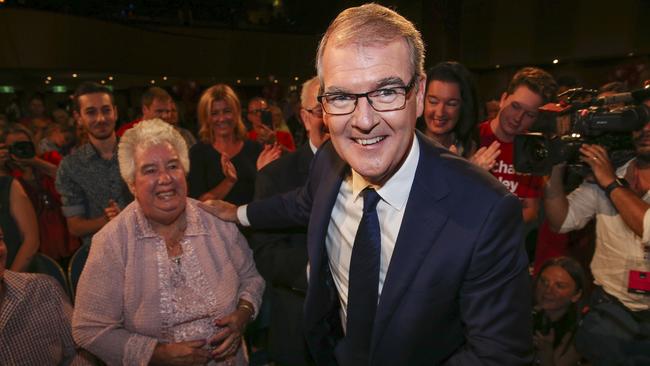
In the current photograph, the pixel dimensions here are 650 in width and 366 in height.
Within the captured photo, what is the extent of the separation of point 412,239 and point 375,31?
1.80ft

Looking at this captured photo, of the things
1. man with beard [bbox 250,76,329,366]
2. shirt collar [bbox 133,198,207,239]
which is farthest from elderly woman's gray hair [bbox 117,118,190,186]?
man with beard [bbox 250,76,329,366]

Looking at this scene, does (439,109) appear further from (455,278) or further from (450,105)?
(455,278)

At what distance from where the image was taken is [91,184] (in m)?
2.98

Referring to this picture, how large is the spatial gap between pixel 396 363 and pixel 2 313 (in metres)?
1.51

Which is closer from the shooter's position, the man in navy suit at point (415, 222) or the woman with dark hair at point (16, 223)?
the man in navy suit at point (415, 222)

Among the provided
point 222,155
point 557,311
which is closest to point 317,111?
point 222,155

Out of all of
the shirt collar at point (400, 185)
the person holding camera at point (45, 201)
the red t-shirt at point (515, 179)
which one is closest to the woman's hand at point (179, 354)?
the shirt collar at point (400, 185)

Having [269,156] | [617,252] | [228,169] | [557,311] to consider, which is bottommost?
[557,311]

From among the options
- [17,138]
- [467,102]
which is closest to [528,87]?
[467,102]

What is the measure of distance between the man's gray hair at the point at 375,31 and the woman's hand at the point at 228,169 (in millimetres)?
1900

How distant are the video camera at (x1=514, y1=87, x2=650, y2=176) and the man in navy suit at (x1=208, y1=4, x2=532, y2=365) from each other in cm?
91

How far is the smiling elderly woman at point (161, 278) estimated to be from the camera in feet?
6.23

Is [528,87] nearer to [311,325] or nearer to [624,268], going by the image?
[624,268]

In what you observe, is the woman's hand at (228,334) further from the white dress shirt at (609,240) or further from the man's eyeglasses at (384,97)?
the white dress shirt at (609,240)
